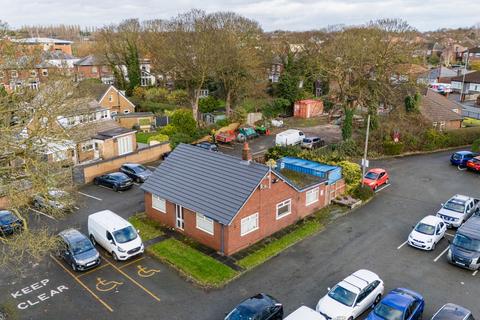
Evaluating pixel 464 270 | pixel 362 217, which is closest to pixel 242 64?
pixel 362 217

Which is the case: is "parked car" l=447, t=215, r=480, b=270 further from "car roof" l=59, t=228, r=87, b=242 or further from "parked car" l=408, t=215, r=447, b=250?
"car roof" l=59, t=228, r=87, b=242

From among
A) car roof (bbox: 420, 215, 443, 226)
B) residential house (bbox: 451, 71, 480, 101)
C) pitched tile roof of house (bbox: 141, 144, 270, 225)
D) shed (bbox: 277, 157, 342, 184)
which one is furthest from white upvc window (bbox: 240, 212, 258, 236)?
residential house (bbox: 451, 71, 480, 101)

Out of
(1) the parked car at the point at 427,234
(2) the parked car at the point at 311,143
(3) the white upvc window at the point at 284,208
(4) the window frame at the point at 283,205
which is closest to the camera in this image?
(1) the parked car at the point at 427,234

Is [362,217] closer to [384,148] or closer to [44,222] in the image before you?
[384,148]

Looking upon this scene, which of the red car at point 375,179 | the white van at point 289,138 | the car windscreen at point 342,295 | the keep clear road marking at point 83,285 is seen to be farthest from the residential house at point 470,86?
the keep clear road marking at point 83,285

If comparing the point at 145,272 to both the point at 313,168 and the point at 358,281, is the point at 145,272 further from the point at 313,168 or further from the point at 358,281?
the point at 313,168

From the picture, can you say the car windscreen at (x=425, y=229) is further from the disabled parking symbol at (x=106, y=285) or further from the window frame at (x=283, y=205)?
the disabled parking symbol at (x=106, y=285)
